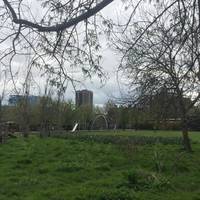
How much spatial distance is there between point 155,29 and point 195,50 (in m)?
1.00

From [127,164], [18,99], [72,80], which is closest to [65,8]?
[72,80]

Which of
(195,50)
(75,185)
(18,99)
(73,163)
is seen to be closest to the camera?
(18,99)

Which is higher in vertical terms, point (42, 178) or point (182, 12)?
point (182, 12)

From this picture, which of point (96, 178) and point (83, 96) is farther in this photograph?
point (96, 178)

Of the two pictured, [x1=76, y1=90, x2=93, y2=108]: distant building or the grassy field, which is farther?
the grassy field

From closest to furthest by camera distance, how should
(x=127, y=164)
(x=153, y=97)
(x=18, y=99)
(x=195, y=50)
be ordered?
(x=18, y=99) → (x=195, y=50) → (x=153, y=97) → (x=127, y=164)

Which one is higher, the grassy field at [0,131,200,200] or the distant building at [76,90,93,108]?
the distant building at [76,90,93,108]

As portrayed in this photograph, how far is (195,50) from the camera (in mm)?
9680

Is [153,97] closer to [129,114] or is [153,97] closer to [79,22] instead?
[129,114]

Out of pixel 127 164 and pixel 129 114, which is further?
pixel 127 164

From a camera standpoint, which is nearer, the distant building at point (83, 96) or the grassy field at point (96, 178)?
the distant building at point (83, 96)

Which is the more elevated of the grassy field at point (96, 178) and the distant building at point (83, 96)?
the distant building at point (83, 96)

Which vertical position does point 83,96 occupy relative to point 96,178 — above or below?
above

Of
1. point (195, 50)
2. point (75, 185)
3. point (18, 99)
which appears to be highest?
point (195, 50)
